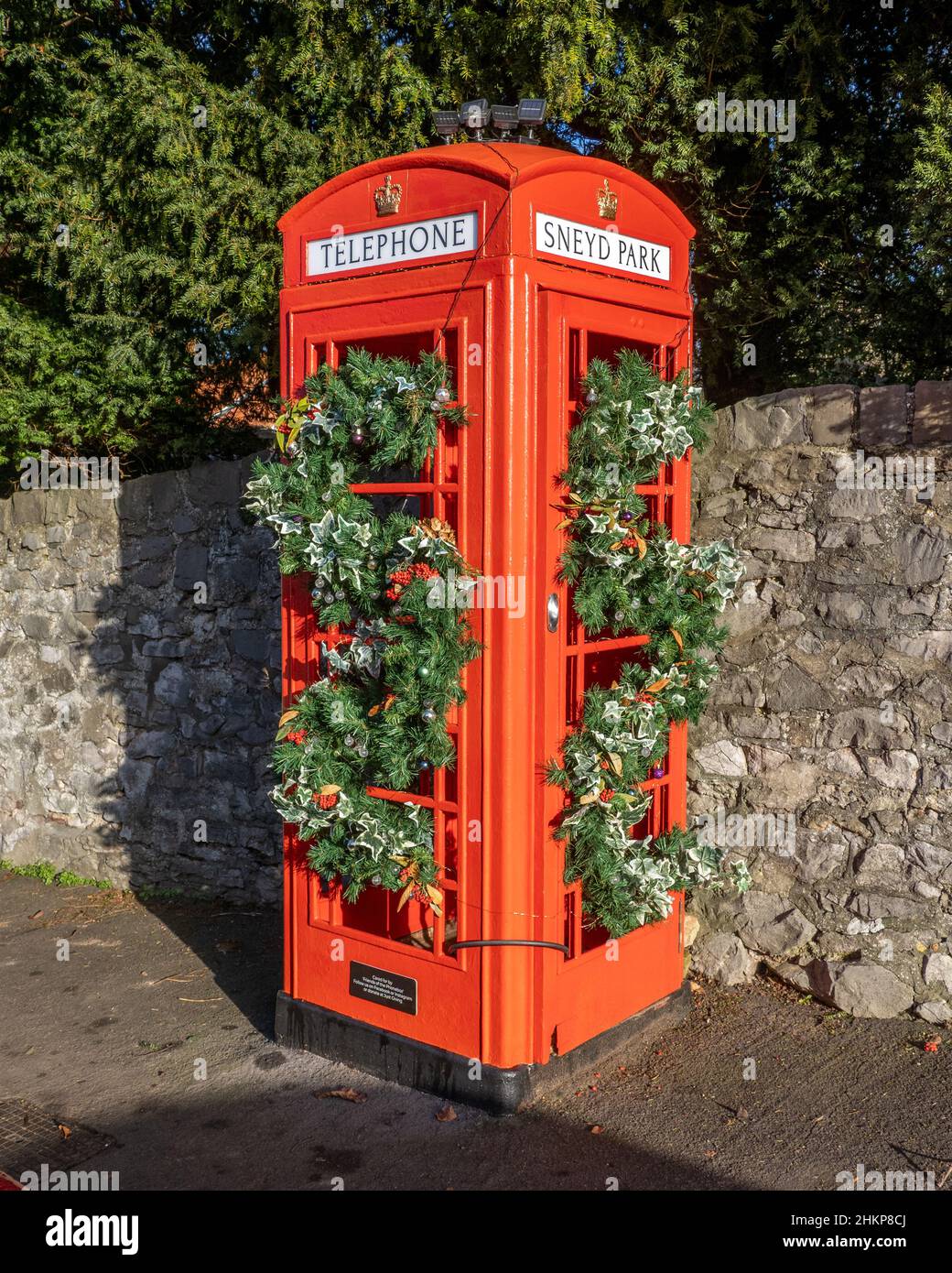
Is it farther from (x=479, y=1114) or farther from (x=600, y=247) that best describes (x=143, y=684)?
(x=600, y=247)

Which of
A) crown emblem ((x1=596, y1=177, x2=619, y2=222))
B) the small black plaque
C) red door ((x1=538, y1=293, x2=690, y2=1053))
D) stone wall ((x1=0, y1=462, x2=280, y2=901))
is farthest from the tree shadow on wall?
crown emblem ((x1=596, y1=177, x2=619, y2=222))

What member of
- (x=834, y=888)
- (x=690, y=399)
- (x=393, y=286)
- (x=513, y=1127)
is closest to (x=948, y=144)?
(x=690, y=399)

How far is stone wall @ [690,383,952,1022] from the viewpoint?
4824 mm

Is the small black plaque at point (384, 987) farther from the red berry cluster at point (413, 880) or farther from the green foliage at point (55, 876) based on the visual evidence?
the green foliage at point (55, 876)

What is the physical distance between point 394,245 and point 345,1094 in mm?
3235

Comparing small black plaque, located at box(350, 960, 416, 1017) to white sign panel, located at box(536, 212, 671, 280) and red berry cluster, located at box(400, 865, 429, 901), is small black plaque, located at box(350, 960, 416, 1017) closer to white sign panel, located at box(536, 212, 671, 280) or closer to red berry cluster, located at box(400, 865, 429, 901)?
red berry cluster, located at box(400, 865, 429, 901)

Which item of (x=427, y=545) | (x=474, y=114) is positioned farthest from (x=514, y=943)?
(x=474, y=114)

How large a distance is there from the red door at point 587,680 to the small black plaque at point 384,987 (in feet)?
1.77

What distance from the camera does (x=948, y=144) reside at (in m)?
5.36

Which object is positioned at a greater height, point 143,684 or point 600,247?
point 600,247

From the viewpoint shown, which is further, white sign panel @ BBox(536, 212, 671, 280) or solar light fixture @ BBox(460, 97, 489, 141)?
solar light fixture @ BBox(460, 97, 489, 141)

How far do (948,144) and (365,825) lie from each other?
3.99m

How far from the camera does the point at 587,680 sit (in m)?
5.03

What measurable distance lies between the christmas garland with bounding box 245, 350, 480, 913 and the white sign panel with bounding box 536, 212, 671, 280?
1.98ft
